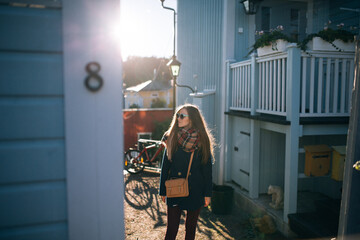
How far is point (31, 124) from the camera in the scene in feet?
4.54

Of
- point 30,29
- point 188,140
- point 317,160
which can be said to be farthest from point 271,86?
point 30,29

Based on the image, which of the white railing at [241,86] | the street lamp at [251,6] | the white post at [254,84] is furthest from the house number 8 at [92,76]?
the street lamp at [251,6]

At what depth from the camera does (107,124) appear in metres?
1.49

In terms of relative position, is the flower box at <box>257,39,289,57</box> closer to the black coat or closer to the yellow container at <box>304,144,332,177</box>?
the yellow container at <box>304,144,332,177</box>

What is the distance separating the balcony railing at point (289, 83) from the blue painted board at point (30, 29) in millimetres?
3726

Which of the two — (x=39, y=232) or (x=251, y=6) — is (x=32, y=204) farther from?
(x=251, y=6)

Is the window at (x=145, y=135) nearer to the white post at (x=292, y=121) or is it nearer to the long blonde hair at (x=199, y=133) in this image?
the white post at (x=292, y=121)

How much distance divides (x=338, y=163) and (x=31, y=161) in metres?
4.34

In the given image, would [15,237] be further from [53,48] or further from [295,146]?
[295,146]

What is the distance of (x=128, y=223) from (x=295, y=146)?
3.20 m

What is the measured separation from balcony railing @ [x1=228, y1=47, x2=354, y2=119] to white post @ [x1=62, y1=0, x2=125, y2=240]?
3.52 m

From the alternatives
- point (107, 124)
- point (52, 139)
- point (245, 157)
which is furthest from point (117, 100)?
point (245, 157)

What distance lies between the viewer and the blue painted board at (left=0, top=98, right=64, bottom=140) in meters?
1.36

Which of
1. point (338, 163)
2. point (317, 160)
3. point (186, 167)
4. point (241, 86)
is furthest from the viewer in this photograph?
point (241, 86)
